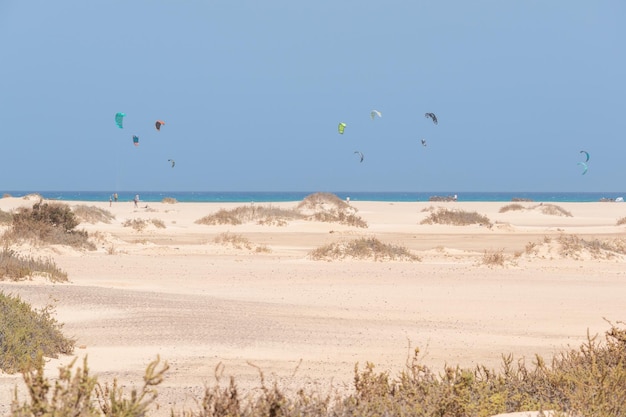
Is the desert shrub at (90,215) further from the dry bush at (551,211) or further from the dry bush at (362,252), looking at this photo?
the dry bush at (551,211)

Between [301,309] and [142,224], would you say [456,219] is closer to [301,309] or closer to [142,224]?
[142,224]

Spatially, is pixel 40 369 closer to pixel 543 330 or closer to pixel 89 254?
pixel 543 330

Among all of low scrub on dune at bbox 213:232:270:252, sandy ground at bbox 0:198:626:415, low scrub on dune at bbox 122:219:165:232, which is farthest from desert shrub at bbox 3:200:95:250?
low scrub on dune at bbox 122:219:165:232

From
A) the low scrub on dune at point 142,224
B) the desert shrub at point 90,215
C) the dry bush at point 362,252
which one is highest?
the desert shrub at point 90,215

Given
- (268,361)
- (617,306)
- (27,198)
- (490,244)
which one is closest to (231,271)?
(617,306)

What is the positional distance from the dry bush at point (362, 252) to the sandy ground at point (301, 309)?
597 mm

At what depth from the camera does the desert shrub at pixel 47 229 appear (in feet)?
87.4

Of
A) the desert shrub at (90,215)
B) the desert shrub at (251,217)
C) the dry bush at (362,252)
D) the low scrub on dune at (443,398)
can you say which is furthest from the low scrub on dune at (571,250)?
the desert shrub at (90,215)

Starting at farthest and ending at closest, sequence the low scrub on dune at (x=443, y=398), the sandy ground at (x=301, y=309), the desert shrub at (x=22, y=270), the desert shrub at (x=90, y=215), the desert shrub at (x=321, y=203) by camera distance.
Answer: the desert shrub at (x=321, y=203), the desert shrub at (x=90, y=215), the desert shrub at (x=22, y=270), the sandy ground at (x=301, y=309), the low scrub on dune at (x=443, y=398)

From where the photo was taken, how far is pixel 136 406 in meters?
4.80

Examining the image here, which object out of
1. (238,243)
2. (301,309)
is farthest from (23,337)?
(238,243)

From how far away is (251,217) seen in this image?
49438mm

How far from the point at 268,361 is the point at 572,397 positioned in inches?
216

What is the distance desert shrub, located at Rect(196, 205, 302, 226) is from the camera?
4756cm
